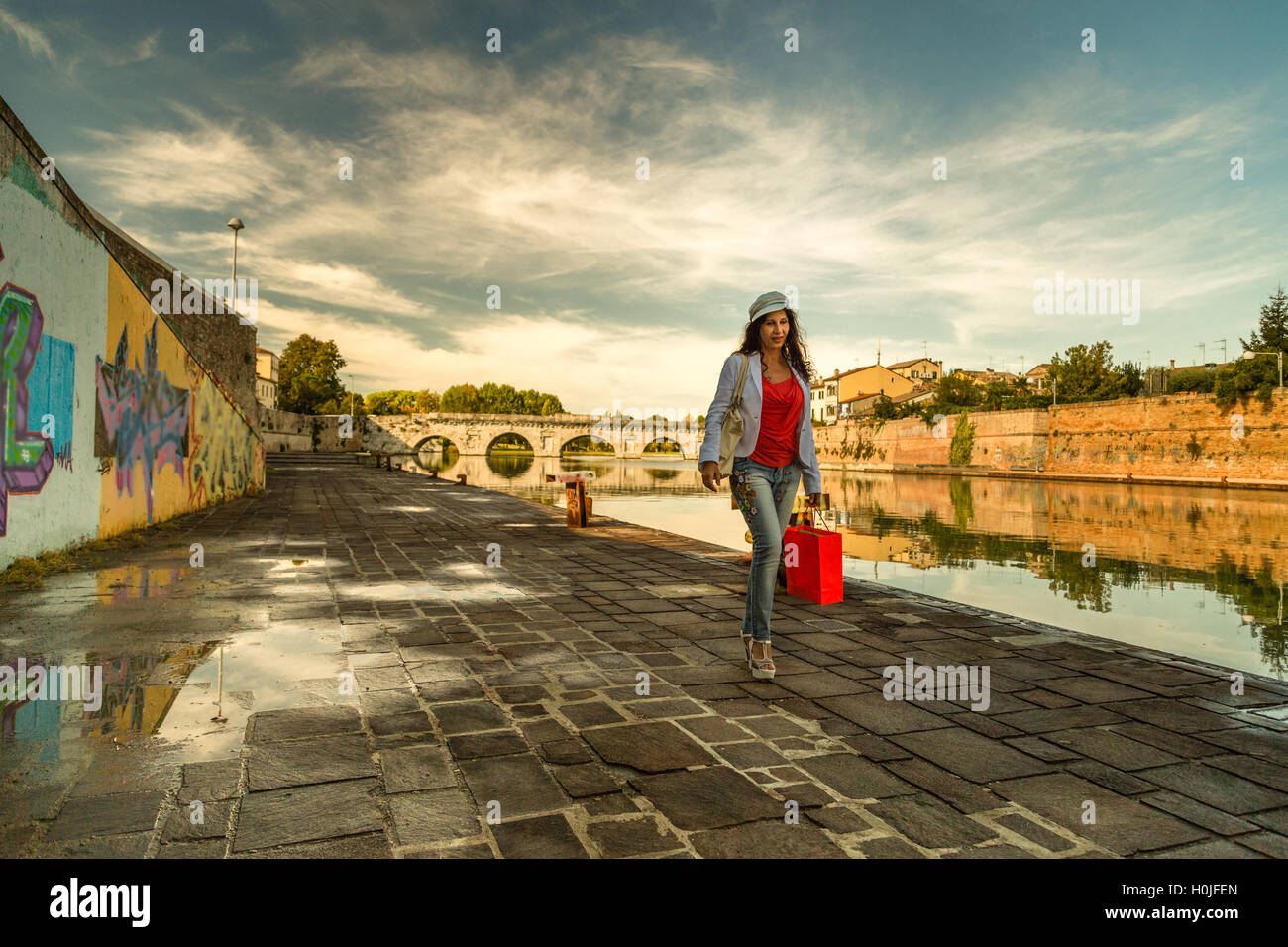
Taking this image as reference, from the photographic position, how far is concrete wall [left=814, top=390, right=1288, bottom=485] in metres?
26.6

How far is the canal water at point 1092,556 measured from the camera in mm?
6535

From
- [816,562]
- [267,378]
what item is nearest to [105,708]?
[816,562]

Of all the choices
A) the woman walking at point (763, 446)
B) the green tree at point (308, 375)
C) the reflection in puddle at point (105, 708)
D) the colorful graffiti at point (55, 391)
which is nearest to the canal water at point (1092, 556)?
the woman walking at point (763, 446)

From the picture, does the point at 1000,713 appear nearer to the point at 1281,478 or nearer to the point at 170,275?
the point at 170,275

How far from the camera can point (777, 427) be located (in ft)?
11.6

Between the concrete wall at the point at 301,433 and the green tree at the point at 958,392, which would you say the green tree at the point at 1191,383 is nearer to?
the green tree at the point at 958,392

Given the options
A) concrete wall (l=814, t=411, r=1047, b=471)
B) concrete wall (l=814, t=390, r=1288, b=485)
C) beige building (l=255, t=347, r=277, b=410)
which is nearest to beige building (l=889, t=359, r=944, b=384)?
concrete wall (l=814, t=411, r=1047, b=471)

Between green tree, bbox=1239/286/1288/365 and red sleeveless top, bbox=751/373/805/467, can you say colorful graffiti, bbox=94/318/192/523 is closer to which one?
red sleeveless top, bbox=751/373/805/467

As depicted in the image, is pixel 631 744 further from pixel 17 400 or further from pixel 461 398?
pixel 461 398

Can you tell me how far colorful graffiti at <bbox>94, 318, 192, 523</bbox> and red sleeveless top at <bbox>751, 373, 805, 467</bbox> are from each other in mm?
7202

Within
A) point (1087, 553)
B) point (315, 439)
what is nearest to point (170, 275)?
point (1087, 553)

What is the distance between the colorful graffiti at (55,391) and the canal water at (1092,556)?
558 cm

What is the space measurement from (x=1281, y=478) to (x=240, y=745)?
108 feet

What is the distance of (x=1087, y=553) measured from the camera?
10.9 m
